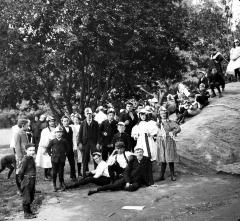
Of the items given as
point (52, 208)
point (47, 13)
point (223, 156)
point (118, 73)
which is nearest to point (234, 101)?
point (223, 156)

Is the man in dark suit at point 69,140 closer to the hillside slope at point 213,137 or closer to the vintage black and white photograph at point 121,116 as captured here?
the vintage black and white photograph at point 121,116

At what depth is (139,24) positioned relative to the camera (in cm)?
1853

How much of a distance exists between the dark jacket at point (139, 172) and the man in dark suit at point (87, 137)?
1.61 m

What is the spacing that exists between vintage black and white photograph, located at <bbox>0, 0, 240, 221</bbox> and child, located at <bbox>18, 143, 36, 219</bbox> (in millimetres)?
24

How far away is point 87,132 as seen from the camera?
37.4 feet

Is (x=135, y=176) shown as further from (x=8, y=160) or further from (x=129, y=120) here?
(x=8, y=160)

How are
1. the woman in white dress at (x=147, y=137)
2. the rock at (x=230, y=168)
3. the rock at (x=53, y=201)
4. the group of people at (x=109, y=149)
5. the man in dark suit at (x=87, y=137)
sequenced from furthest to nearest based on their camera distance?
the man in dark suit at (x=87, y=137), the woman in white dress at (x=147, y=137), the rock at (x=230, y=168), the group of people at (x=109, y=149), the rock at (x=53, y=201)

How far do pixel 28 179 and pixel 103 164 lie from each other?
2736 millimetres

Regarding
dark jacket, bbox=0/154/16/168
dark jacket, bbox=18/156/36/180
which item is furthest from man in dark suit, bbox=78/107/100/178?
dark jacket, bbox=18/156/36/180

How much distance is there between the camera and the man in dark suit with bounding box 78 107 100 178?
11.4 metres

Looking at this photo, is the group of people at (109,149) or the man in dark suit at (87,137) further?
the man in dark suit at (87,137)

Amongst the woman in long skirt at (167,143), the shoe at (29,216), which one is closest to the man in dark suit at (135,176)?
the woman in long skirt at (167,143)

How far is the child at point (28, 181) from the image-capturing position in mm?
8367

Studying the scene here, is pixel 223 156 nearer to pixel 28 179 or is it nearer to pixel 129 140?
pixel 129 140
